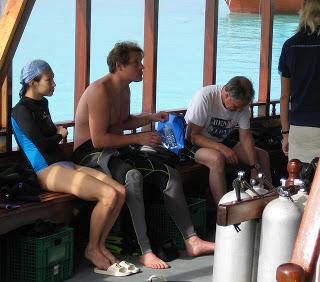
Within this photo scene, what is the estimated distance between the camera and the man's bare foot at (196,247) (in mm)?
4457

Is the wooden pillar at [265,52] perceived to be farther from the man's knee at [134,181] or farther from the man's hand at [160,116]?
the man's knee at [134,181]

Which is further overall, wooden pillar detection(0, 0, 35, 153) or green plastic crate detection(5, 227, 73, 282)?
Result: green plastic crate detection(5, 227, 73, 282)

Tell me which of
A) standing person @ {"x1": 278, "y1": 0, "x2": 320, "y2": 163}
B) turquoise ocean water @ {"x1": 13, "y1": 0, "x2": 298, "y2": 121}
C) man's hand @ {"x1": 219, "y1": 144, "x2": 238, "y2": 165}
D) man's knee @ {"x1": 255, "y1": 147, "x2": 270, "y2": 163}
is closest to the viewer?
standing person @ {"x1": 278, "y1": 0, "x2": 320, "y2": 163}

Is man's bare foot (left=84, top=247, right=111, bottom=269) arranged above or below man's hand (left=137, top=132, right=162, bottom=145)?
below

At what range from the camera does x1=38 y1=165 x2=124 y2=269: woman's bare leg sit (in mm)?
4102

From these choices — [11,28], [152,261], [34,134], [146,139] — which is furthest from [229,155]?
[11,28]

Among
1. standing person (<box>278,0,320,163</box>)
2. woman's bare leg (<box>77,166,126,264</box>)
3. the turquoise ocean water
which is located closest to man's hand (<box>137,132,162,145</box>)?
woman's bare leg (<box>77,166,126,264</box>)

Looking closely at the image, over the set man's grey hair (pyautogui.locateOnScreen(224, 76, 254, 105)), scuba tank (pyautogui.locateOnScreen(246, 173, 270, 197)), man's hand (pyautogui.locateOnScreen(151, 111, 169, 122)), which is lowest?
man's hand (pyautogui.locateOnScreen(151, 111, 169, 122))

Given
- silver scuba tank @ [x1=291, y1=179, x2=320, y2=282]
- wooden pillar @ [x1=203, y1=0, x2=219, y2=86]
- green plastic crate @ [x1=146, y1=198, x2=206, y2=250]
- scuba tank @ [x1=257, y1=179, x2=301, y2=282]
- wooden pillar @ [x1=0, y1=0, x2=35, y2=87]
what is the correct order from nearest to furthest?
scuba tank @ [x1=257, y1=179, x2=301, y2=282] → silver scuba tank @ [x1=291, y1=179, x2=320, y2=282] → wooden pillar @ [x1=0, y1=0, x2=35, y2=87] → green plastic crate @ [x1=146, y1=198, x2=206, y2=250] → wooden pillar @ [x1=203, y1=0, x2=219, y2=86]

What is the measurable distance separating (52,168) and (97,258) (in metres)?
0.57

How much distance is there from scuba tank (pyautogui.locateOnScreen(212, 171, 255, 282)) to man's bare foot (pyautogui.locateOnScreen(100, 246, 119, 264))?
234cm

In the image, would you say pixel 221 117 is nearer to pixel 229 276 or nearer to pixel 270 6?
pixel 270 6

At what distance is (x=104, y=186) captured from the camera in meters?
4.09

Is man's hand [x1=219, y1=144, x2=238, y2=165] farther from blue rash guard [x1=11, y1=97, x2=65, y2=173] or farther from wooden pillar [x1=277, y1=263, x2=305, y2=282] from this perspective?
wooden pillar [x1=277, y1=263, x2=305, y2=282]
